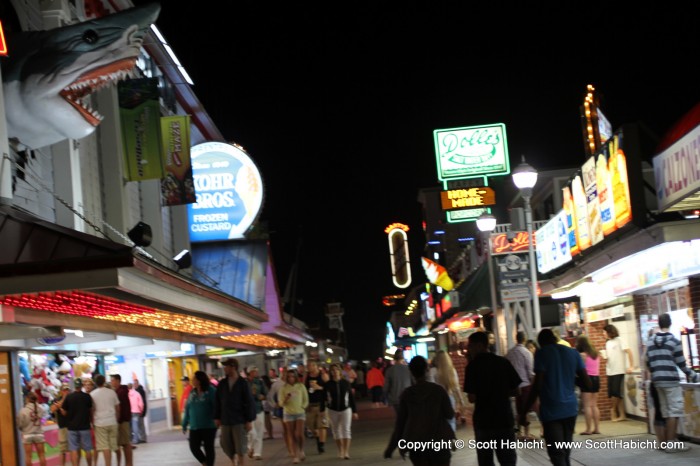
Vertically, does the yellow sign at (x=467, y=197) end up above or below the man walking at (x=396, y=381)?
above

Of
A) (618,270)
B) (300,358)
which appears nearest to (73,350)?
(618,270)

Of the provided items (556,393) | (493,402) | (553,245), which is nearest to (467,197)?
(553,245)

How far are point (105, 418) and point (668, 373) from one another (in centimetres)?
938

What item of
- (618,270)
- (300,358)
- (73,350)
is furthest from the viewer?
(300,358)

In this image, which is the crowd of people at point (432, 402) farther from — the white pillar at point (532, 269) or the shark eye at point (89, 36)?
the shark eye at point (89, 36)

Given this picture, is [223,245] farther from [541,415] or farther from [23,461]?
[541,415]

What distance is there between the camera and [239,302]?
67.3 ft

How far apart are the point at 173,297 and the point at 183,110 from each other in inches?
780

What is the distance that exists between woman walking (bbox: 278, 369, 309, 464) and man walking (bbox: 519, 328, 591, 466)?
8910 millimetres

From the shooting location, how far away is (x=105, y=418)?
17.1m

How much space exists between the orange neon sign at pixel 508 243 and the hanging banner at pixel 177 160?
7.60 m

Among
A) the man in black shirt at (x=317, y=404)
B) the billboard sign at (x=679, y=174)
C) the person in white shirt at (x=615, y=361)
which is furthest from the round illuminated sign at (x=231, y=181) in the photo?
the billboard sign at (x=679, y=174)

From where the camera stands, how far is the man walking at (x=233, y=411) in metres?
15.8

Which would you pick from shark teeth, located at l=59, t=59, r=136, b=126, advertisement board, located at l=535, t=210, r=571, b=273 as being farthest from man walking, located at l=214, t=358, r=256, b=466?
advertisement board, located at l=535, t=210, r=571, b=273
